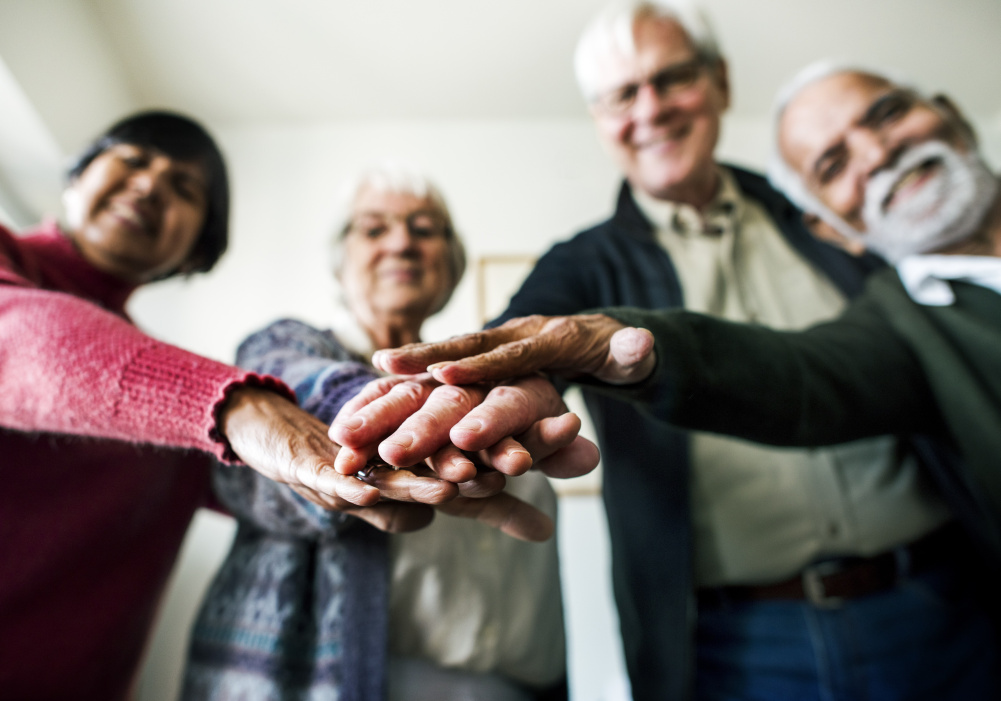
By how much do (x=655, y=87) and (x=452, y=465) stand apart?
0.67 metres

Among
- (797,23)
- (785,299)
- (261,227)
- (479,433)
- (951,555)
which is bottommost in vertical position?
(951,555)

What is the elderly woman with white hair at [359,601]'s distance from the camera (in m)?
0.36

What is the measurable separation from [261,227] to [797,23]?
37.0 inches

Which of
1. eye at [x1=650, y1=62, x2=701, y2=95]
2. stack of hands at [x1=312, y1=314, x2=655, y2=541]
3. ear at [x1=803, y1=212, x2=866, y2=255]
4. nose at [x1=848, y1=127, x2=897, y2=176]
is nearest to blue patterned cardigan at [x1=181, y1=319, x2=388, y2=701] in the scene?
stack of hands at [x1=312, y1=314, x2=655, y2=541]

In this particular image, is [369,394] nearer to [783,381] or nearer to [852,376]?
[783,381]

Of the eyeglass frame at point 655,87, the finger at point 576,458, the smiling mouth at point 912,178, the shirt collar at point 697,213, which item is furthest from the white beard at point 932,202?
the finger at point 576,458

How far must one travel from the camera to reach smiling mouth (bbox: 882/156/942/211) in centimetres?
71

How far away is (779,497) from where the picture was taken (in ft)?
1.72

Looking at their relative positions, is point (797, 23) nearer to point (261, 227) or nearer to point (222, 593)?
point (261, 227)

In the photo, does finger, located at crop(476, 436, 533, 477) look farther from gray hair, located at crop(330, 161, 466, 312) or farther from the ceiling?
the ceiling

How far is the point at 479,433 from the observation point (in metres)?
0.21

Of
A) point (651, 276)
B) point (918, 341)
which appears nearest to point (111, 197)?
point (651, 276)

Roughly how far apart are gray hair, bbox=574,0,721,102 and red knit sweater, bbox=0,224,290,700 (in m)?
0.66

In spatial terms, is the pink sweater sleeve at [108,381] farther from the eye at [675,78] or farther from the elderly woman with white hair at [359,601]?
the eye at [675,78]
